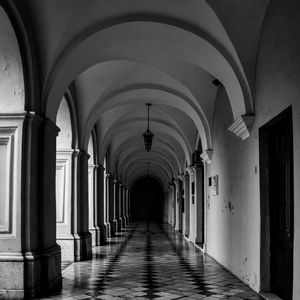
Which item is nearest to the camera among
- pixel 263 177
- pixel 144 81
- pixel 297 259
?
pixel 297 259

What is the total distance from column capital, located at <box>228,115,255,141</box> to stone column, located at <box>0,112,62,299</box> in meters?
3.25

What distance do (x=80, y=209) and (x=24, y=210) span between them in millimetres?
4487

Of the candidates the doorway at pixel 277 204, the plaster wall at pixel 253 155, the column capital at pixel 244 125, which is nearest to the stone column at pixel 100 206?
the plaster wall at pixel 253 155

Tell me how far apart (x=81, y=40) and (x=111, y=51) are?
156cm

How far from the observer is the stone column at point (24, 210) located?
669 cm

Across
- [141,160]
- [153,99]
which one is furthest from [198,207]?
[141,160]

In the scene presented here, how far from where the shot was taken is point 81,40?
7785 millimetres

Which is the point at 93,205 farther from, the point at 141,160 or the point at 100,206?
the point at 141,160

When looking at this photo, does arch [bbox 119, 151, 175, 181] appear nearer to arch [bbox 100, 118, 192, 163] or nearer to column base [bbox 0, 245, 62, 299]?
arch [bbox 100, 118, 192, 163]

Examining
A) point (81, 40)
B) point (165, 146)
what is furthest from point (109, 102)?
point (165, 146)

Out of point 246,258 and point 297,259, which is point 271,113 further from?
point 246,258

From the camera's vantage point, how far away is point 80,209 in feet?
37.5

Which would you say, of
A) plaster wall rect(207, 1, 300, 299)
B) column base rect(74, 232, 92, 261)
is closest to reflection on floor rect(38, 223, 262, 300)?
column base rect(74, 232, 92, 261)

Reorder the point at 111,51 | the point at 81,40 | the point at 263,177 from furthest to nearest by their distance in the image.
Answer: the point at 111,51, the point at 81,40, the point at 263,177
